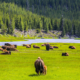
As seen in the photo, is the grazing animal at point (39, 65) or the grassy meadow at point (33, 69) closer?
the grazing animal at point (39, 65)

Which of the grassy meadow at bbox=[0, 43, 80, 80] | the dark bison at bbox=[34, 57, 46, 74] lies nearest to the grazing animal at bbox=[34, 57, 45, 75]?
the dark bison at bbox=[34, 57, 46, 74]

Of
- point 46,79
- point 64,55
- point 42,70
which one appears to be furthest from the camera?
point 64,55

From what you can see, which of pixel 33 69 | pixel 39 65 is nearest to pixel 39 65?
pixel 39 65

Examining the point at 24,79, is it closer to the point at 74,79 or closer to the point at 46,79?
the point at 46,79

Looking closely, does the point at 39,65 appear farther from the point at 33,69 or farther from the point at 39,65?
the point at 33,69

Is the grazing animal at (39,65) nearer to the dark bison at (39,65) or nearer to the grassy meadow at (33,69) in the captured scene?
the dark bison at (39,65)

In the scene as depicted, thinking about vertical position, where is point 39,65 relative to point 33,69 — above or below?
above

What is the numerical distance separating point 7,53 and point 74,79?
93.1 ft

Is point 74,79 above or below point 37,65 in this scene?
below

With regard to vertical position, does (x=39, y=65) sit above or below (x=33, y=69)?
above

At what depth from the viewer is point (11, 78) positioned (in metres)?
20.4

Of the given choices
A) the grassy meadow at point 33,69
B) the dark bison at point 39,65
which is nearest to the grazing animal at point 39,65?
the dark bison at point 39,65

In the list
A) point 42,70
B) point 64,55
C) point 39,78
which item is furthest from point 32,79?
point 64,55

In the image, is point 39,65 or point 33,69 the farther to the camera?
point 33,69
